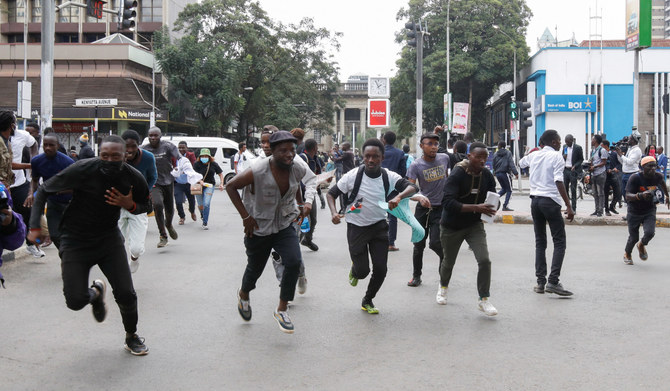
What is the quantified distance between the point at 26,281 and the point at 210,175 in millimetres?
6834

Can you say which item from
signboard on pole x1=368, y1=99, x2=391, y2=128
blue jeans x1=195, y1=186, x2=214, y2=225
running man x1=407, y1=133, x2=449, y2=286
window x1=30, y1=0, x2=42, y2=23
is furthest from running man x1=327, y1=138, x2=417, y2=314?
window x1=30, y1=0, x2=42, y2=23

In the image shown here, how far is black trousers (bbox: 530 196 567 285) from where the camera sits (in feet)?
24.3

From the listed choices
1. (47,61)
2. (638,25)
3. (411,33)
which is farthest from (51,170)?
(638,25)

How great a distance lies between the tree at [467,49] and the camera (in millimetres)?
50125

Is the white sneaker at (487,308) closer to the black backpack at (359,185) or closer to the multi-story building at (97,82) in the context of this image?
the black backpack at (359,185)

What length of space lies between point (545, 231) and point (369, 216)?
2261 millimetres

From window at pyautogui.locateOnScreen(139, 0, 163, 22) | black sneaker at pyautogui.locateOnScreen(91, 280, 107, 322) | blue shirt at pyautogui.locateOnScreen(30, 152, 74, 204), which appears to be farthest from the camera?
window at pyautogui.locateOnScreen(139, 0, 163, 22)

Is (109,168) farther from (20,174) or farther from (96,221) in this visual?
(20,174)

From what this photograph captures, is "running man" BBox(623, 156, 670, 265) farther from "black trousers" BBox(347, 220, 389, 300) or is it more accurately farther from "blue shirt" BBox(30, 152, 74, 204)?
"blue shirt" BBox(30, 152, 74, 204)

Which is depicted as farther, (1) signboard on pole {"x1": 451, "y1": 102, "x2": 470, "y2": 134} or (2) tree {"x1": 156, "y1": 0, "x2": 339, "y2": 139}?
(2) tree {"x1": 156, "y1": 0, "x2": 339, "y2": 139}

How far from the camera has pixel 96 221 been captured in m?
4.99

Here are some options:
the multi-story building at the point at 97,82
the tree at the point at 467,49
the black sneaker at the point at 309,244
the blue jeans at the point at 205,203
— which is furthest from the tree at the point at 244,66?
the black sneaker at the point at 309,244

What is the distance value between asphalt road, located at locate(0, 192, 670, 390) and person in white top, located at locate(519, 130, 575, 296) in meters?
0.23

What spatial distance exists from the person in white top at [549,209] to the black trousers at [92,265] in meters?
4.40
